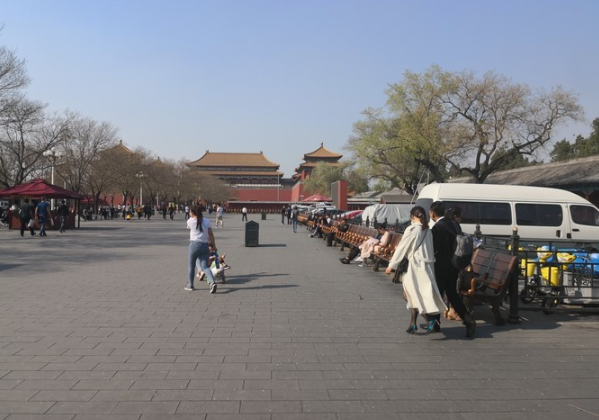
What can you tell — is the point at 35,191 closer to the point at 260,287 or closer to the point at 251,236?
the point at 251,236

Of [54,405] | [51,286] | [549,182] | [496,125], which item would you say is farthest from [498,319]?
[496,125]

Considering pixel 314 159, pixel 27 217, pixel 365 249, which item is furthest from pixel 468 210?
pixel 314 159

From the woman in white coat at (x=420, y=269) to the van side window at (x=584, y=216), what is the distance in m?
9.65

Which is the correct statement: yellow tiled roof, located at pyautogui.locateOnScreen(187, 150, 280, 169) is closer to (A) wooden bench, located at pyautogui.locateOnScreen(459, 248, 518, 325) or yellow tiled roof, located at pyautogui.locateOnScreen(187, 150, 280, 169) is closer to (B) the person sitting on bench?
(B) the person sitting on bench

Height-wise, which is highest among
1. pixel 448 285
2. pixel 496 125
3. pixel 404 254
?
pixel 496 125

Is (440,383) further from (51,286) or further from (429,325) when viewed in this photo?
(51,286)

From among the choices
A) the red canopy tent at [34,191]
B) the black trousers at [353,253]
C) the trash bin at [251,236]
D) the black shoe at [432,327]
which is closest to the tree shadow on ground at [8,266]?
the trash bin at [251,236]

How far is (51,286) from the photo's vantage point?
9.68 meters

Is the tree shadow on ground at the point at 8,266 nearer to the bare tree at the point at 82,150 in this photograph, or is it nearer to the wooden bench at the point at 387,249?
the wooden bench at the point at 387,249

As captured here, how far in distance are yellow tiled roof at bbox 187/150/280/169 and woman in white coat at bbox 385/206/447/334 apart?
298ft

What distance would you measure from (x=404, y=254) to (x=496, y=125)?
30553mm

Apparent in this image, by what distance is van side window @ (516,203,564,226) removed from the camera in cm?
1387

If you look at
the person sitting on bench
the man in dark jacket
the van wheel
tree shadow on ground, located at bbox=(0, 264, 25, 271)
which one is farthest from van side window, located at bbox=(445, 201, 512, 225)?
tree shadow on ground, located at bbox=(0, 264, 25, 271)

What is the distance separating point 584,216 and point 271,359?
1193cm
